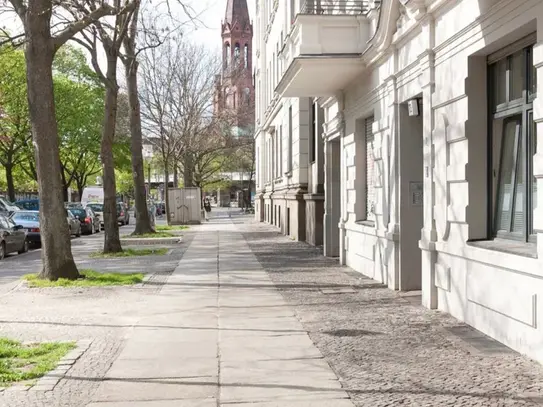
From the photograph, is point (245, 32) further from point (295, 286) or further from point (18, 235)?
point (295, 286)

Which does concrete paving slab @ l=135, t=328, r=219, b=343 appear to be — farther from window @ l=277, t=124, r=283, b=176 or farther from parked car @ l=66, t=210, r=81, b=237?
parked car @ l=66, t=210, r=81, b=237

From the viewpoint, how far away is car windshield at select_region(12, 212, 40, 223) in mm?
26719

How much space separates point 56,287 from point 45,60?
4229 mm

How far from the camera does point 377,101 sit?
12.2m

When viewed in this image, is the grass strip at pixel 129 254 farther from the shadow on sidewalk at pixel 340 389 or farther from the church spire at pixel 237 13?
the church spire at pixel 237 13

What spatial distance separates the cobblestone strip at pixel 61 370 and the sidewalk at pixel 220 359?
1.41ft

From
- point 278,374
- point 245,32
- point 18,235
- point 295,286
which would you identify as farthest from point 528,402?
point 245,32

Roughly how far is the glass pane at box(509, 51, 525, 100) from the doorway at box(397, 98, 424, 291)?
10.8 feet

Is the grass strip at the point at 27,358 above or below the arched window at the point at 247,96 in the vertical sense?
below

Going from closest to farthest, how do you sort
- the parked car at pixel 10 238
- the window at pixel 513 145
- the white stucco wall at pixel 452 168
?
the white stucco wall at pixel 452 168 < the window at pixel 513 145 < the parked car at pixel 10 238

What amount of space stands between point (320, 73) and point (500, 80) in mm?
5961

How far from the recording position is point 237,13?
80.6 metres

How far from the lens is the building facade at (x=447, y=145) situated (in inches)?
269

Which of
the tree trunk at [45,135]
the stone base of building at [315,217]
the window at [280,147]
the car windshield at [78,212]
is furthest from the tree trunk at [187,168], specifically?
the tree trunk at [45,135]
